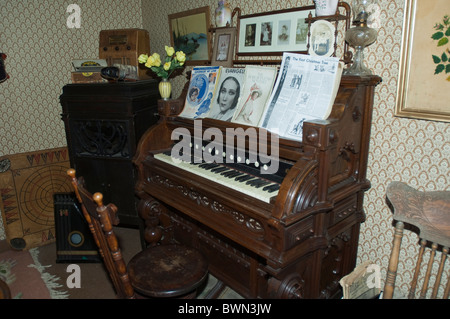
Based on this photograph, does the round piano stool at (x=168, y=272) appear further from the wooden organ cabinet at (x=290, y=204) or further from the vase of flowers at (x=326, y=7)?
the vase of flowers at (x=326, y=7)

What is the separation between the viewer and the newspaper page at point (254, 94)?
2.00m

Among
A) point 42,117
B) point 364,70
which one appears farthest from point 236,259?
point 42,117

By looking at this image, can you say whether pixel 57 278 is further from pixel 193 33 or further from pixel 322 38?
pixel 322 38

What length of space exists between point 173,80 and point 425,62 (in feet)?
7.55

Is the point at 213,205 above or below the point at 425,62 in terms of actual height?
below

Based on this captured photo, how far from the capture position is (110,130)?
2.95m

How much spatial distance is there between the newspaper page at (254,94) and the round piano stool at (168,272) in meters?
0.85

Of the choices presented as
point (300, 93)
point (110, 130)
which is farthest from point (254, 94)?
point (110, 130)

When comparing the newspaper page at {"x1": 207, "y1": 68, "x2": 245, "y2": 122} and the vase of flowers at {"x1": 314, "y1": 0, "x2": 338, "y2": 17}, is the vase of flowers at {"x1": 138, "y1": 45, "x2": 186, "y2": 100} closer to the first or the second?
the newspaper page at {"x1": 207, "y1": 68, "x2": 245, "y2": 122}

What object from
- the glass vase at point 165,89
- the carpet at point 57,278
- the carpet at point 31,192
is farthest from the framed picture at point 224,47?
the carpet at point 31,192

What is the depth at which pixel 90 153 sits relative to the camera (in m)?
2.99

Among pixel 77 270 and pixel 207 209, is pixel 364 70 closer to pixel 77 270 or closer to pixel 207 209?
pixel 207 209

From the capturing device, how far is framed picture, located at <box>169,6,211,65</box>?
2.90 meters
